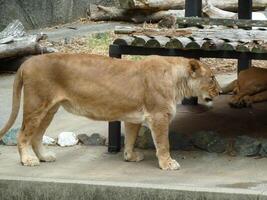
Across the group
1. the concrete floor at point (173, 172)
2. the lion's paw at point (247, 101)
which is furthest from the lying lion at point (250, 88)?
the concrete floor at point (173, 172)

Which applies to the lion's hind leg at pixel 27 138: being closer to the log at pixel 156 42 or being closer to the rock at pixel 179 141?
the log at pixel 156 42

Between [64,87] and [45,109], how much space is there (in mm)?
258

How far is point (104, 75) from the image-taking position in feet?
21.6

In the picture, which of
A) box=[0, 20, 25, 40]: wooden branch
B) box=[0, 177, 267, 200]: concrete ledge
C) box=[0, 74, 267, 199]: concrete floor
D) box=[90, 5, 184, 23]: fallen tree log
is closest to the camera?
box=[0, 177, 267, 200]: concrete ledge

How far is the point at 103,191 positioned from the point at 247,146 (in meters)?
1.85

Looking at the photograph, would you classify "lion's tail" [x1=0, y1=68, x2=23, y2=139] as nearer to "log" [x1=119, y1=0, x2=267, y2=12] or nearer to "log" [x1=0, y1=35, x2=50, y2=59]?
"log" [x1=0, y1=35, x2=50, y2=59]

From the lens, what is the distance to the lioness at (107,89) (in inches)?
255

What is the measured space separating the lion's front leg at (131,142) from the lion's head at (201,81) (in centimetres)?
65

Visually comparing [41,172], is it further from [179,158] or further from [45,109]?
[179,158]

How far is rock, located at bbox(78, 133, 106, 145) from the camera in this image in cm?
754

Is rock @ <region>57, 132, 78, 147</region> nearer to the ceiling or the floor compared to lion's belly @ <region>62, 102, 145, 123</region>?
nearer to the floor

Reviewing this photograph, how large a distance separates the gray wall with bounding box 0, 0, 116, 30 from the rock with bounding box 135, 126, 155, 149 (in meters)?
8.99

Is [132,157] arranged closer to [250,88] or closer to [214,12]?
[250,88]

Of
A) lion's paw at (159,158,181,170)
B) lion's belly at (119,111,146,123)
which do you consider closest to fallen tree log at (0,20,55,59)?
lion's belly at (119,111,146,123)
